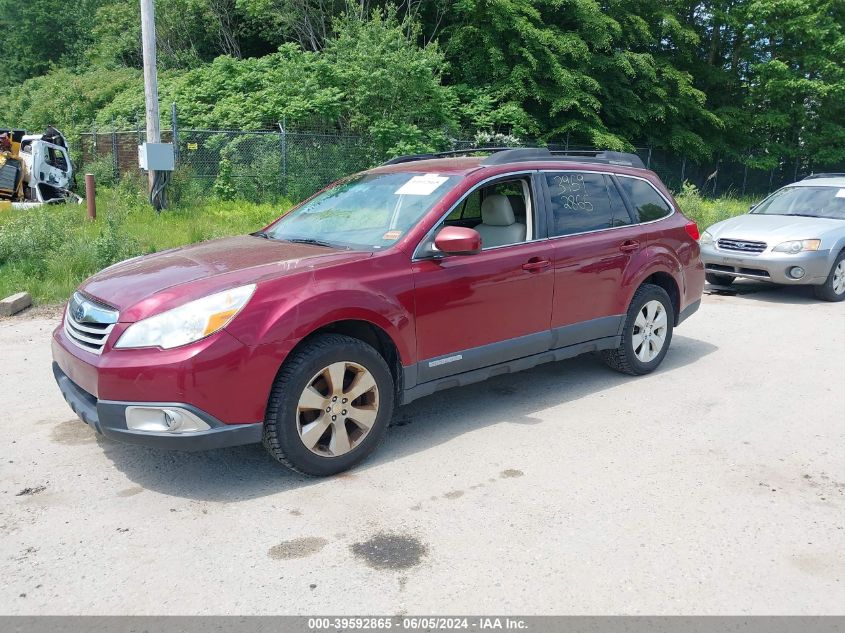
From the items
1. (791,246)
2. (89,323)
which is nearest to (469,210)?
(89,323)

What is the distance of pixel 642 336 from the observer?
19.7ft

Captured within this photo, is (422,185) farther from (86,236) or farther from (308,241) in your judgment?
(86,236)

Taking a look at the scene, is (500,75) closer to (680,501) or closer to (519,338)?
(519,338)

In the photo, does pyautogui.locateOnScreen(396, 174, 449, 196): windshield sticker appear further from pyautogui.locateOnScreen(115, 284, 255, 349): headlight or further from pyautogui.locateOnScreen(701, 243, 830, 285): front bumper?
pyautogui.locateOnScreen(701, 243, 830, 285): front bumper

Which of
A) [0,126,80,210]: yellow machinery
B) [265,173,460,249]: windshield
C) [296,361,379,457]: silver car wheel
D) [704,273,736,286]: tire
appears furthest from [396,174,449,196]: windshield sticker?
[0,126,80,210]: yellow machinery

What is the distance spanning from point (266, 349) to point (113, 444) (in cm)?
149

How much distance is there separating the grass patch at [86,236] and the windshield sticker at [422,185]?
5388 millimetres

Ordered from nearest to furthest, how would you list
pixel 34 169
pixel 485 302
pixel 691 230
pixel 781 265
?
pixel 485 302 < pixel 691 230 < pixel 781 265 < pixel 34 169

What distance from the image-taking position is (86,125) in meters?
20.1

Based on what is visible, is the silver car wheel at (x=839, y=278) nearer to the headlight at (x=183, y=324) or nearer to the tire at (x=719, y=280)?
the tire at (x=719, y=280)

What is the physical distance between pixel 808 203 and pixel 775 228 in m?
1.37

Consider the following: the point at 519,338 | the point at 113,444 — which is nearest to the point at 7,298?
the point at 113,444

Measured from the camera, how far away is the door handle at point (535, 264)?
4.98 meters

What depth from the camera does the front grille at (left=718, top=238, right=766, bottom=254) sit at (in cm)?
951
